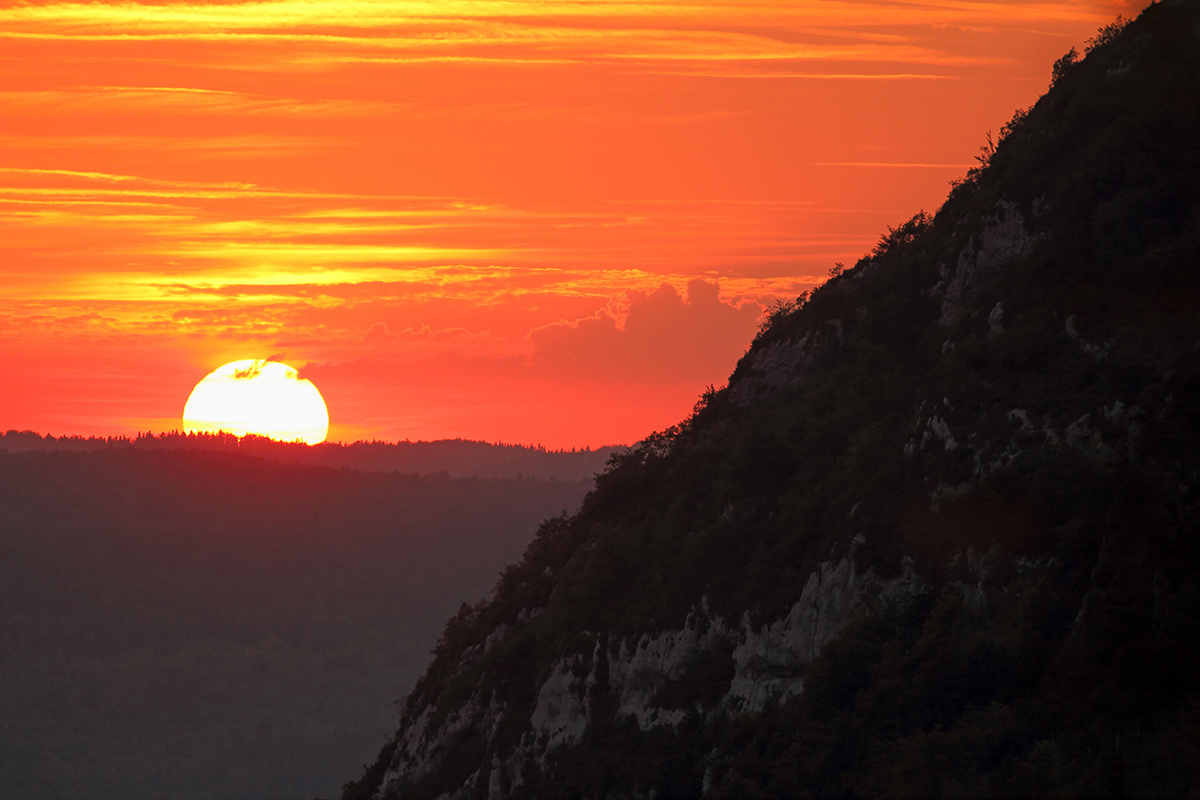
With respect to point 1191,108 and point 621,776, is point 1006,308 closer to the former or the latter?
point 1191,108

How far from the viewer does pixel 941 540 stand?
4088 centimetres

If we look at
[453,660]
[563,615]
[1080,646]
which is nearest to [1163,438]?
[1080,646]

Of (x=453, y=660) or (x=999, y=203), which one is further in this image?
(x=453, y=660)

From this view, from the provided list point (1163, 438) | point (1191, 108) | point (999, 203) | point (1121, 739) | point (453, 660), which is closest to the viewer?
point (1121, 739)

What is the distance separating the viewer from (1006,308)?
149ft

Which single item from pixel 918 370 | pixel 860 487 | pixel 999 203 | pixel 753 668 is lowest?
pixel 753 668

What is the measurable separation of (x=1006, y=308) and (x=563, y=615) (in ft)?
69.6

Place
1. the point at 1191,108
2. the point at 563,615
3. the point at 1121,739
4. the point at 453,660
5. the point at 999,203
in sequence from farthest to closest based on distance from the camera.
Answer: the point at 453,660 → the point at 563,615 → the point at 999,203 → the point at 1191,108 → the point at 1121,739

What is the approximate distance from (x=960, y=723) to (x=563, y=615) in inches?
898

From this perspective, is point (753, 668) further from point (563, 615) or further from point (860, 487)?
point (563, 615)

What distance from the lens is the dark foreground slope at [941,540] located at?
35.3 m

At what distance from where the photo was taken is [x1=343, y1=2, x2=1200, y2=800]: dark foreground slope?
116 feet

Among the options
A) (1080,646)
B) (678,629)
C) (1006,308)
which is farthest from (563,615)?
(1080,646)

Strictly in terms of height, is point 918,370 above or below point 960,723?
above
